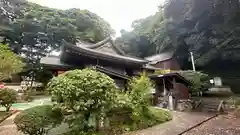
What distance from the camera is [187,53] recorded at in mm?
22453

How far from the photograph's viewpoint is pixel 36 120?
15.7ft

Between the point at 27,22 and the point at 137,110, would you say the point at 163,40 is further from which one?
the point at 27,22

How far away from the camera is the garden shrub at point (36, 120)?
470 centimetres

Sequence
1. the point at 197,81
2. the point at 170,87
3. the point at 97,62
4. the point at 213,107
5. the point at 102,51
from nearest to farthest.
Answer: the point at 213,107 → the point at 97,62 → the point at 170,87 → the point at 102,51 → the point at 197,81

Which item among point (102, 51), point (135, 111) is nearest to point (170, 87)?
point (135, 111)

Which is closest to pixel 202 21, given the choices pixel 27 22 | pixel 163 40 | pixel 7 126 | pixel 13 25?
pixel 163 40

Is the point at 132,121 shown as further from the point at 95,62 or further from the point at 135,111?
the point at 95,62

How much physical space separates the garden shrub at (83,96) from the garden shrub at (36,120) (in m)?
0.46

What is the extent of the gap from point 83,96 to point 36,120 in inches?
63.8

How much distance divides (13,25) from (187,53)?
1000 inches

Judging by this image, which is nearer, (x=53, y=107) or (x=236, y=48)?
(x=53, y=107)

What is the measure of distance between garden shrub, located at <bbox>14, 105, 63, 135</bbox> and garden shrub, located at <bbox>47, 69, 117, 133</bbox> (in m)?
0.46

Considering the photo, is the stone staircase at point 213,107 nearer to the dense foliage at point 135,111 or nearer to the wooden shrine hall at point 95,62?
the dense foliage at point 135,111

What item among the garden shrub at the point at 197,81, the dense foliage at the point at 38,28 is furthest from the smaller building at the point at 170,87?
the dense foliage at the point at 38,28
